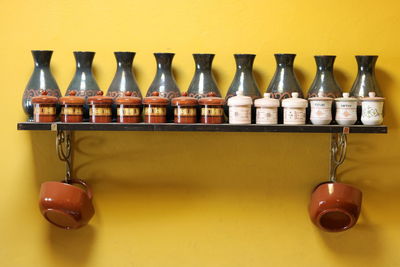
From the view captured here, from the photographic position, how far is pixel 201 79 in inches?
63.1

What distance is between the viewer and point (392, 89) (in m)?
1.70

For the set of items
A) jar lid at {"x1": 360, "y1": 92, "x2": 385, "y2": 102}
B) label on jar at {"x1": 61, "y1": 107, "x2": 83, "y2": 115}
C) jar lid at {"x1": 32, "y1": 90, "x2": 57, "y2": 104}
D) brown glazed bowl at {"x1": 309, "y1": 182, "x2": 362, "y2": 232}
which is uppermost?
jar lid at {"x1": 32, "y1": 90, "x2": 57, "y2": 104}

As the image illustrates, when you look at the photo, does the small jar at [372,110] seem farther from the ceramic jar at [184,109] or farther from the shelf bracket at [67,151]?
the shelf bracket at [67,151]

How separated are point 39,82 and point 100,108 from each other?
236 millimetres

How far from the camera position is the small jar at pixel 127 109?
58.9 inches

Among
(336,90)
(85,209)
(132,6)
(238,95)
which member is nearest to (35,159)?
(85,209)

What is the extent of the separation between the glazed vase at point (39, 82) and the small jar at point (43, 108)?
0.08m

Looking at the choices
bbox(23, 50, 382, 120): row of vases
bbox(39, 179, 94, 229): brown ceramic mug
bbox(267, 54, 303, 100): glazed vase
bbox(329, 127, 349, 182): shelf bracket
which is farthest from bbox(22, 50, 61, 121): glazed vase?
bbox(329, 127, 349, 182): shelf bracket

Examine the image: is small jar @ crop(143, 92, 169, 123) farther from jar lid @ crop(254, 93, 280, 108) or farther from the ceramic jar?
jar lid @ crop(254, 93, 280, 108)

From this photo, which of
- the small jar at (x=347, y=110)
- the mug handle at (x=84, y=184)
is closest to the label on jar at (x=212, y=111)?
the small jar at (x=347, y=110)

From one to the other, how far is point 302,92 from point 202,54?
316mm

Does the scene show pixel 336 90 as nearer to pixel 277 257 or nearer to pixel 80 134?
pixel 277 257

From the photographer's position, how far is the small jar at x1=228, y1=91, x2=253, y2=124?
1.50 metres

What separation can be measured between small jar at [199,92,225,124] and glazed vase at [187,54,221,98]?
0.28 feet
